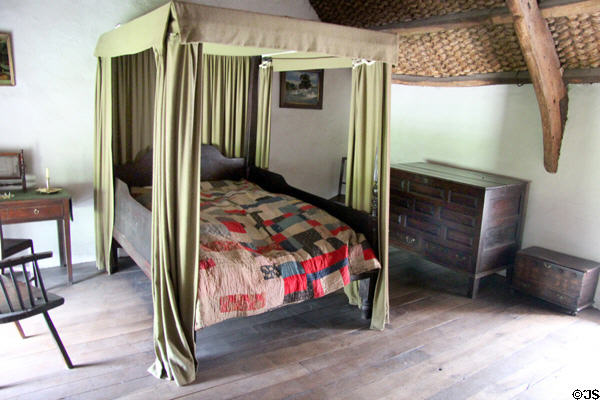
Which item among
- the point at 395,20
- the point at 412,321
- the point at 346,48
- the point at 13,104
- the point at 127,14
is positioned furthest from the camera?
the point at 395,20

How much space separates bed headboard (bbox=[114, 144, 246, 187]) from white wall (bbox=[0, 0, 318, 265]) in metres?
0.35

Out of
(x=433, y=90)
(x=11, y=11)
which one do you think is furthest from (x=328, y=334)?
(x=11, y=11)

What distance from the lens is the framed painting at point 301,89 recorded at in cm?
537

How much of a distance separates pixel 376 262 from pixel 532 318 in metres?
1.45

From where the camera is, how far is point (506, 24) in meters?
3.53

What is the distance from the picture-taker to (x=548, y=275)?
146 inches

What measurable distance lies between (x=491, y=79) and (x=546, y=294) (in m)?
1.98

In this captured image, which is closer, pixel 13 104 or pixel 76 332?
pixel 76 332

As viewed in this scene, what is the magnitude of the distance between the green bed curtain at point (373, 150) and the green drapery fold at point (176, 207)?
4.17 feet

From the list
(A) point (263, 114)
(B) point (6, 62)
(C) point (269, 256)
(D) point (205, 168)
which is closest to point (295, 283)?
(C) point (269, 256)

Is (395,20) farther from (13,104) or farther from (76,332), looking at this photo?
(76,332)

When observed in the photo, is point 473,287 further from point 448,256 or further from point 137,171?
point 137,171

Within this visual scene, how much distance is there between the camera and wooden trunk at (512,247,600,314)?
11.7ft

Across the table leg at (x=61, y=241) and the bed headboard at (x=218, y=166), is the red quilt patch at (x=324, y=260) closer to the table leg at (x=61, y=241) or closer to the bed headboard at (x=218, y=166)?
the bed headboard at (x=218, y=166)
